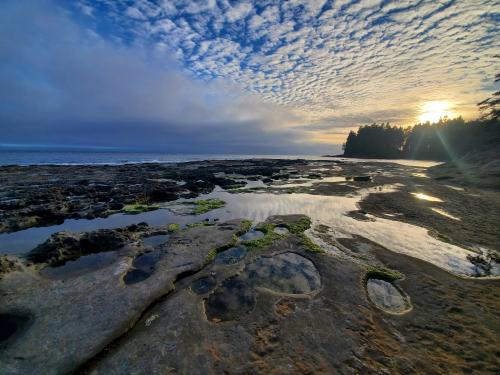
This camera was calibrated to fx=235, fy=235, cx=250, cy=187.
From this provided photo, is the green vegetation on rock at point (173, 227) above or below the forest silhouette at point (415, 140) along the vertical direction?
below

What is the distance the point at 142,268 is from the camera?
1129 cm

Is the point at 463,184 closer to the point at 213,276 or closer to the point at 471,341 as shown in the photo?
the point at 471,341

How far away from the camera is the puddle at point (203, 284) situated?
9.54 meters

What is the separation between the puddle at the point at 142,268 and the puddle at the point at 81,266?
135 cm

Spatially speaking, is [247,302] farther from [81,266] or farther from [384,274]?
[81,266]

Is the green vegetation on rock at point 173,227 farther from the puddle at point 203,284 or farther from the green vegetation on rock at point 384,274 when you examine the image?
the green vegetation on rock at point 384,274

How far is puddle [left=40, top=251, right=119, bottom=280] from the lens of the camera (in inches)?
421

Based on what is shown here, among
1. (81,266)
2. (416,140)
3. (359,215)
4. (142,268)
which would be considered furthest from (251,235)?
(416,140)

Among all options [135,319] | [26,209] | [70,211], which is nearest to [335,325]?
[135,319]

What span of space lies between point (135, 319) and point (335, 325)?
6.48 m

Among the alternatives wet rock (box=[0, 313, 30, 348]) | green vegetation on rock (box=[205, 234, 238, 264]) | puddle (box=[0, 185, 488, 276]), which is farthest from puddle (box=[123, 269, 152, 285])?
puddle (box=[0, 185, 488, 276])

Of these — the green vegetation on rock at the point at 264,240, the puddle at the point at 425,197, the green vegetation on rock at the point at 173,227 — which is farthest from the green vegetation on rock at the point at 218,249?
the puddle at the point at 425,197

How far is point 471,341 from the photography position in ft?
22.3

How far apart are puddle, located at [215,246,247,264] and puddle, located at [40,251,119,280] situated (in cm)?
543
